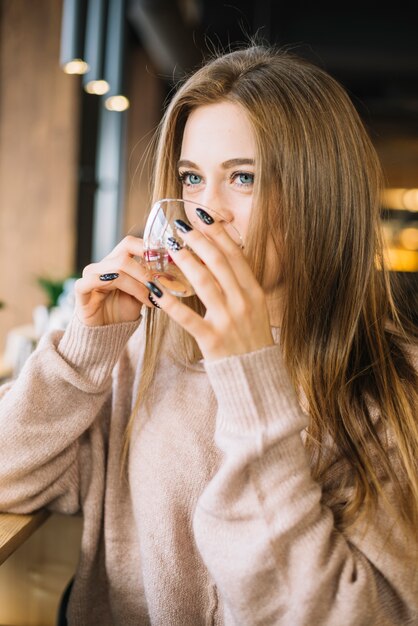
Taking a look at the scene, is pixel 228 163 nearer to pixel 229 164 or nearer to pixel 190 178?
pixel 229 164

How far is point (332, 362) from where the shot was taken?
1.30 metres

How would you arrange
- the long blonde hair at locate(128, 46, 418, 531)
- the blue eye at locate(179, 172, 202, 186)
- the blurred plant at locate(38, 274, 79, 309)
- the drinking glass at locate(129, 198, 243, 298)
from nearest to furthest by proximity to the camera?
the drinking glass at locate(129, 198, 243, 298) → the long blonde hair at locate(128, 46, 418, 531) → the blue eye at locate(179, 172, 202, 186) → the blurred plant at locate(38, 274, 79, 309)

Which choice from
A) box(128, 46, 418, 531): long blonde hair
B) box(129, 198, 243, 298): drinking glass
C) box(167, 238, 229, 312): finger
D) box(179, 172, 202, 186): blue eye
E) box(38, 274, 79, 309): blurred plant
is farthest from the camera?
box(38, 274, 79, 309): blurred plant

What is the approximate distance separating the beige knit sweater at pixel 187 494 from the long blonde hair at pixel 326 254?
0.10 metres

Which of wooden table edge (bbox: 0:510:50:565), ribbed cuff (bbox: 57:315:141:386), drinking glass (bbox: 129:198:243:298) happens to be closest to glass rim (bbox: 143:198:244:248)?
drinking glass (bbox: 129:198:243:298)

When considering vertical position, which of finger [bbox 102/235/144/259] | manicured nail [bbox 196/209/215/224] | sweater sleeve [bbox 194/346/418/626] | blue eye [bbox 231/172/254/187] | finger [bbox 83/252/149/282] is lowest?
sweater sleeve [bbox 194/346/418/626]

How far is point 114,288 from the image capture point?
4.29 ft

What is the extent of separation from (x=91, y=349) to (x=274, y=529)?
51 centimetres

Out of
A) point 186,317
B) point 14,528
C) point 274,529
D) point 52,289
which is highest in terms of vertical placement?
point 186,317

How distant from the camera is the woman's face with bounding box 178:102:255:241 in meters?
1.25

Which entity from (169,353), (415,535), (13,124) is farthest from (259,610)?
(13,124)

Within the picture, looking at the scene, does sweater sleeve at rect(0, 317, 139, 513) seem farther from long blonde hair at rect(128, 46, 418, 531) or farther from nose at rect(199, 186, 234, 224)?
nose at rect(199, 186, 234, 224)

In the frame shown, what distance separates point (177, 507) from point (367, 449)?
38cm

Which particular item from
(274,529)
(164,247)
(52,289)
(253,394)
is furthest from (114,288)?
(52,289)
